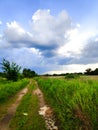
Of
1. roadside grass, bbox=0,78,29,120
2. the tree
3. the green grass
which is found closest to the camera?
roadside grass, bbox=0,78,29,120

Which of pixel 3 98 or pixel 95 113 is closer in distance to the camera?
pixel 95 113

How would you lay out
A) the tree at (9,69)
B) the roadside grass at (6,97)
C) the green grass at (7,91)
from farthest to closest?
the tree at (9,69) → the green grass at (7,91) → the roadside grass at (6,97)

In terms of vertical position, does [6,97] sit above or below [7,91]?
below

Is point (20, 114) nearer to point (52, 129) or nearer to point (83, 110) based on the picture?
point (52, 129)

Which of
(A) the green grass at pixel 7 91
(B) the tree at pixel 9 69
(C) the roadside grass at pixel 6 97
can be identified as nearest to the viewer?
(C) the roadside grass at pixel 6 97

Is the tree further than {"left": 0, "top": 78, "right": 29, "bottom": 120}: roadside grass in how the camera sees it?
Yes

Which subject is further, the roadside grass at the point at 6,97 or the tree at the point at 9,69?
the tree at the point at 9,69

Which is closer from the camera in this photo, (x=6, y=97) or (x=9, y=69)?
(x=6, y=97)

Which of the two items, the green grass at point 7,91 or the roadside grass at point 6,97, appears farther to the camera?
the green grass at point 7,91

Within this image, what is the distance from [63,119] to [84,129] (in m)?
2.14

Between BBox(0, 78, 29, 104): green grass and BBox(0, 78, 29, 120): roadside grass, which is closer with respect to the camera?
BBox(0, 78, 29, 120): roadside grass

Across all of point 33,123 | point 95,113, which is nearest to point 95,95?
point 95,113

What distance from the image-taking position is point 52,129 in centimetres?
1031

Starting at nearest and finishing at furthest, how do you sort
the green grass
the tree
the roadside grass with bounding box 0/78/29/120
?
the roadside grass with bounding box 0/78/29/120 < the green grass < the tree
